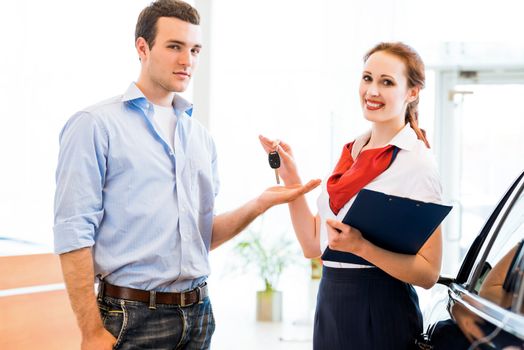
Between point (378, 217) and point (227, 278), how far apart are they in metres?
4.96

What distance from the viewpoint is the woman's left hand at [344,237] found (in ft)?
6.47

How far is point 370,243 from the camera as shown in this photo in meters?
2.03

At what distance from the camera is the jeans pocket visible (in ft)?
6.92

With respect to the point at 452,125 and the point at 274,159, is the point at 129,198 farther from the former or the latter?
the point at 452,125

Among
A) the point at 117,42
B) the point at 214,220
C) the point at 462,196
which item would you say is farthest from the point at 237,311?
the point at 214,220

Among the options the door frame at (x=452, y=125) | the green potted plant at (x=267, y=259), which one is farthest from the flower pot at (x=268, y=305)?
the door frame at (x=452, y=125)

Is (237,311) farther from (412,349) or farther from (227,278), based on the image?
(412,349)

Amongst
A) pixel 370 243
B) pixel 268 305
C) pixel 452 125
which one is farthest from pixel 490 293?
pixel 452 125

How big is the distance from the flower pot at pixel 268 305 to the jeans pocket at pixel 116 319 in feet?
14.1

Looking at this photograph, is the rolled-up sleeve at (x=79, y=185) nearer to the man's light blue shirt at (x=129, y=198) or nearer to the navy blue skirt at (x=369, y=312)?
the man's light blue shirt at (x=129, y=198)

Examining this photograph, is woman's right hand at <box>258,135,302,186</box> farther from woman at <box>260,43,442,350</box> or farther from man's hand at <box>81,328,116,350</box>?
man's hand at <box>81,328,116,350</box>

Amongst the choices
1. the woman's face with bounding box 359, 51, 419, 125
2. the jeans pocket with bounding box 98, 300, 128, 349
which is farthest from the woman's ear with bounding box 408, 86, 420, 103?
the jeans pocket with bounding box 98, 300, 128, 349

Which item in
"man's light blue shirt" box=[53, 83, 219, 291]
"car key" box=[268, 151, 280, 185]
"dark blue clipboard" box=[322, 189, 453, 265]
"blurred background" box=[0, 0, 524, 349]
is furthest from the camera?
"blurred background" box=[0, 0, 524, 349]

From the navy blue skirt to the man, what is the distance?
374 mm
